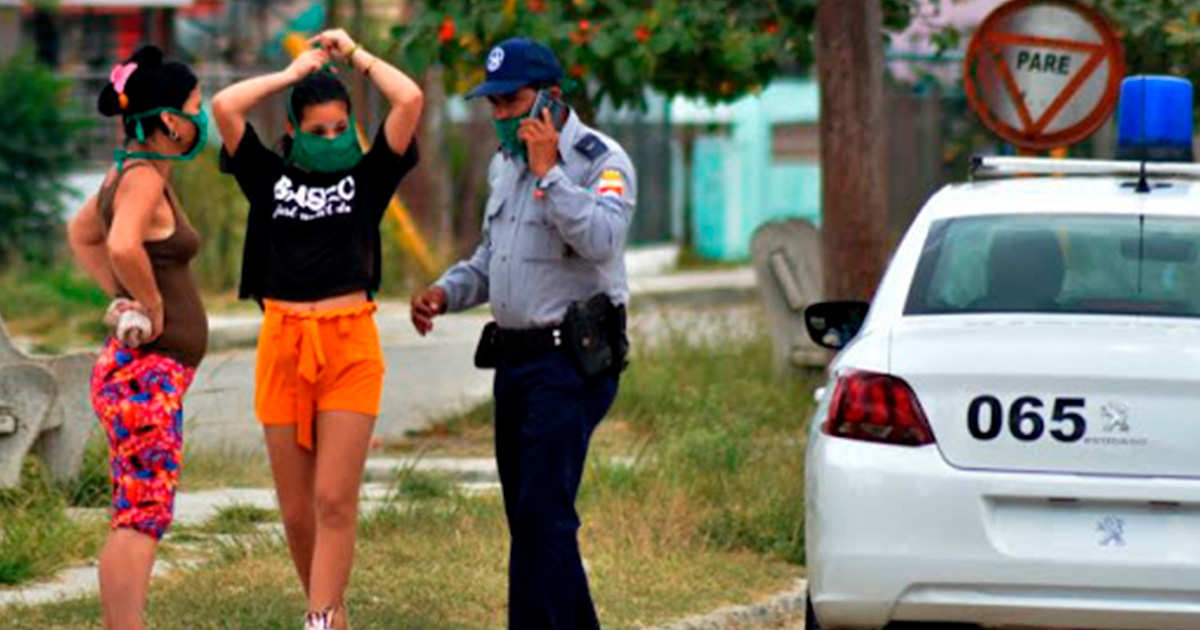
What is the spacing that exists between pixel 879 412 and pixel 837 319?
1.32m

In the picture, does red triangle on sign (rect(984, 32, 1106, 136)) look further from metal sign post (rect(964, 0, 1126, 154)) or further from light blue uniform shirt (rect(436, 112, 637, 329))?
light blue uniform shirt (rect(436, 112, 637, 329))

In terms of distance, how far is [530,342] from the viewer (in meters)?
8.21

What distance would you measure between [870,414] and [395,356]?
1180 cm

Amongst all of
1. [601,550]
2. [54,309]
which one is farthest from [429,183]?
[601,550]

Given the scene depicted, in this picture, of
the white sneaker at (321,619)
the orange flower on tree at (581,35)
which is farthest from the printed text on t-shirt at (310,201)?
the orange flower on tree at (581,35)

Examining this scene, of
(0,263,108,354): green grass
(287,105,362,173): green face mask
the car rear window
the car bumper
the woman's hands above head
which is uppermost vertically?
the woman's hands above head

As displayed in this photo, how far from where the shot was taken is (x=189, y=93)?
26.9 ft

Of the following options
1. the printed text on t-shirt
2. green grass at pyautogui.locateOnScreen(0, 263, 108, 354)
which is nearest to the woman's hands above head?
the printed text on t-shirt

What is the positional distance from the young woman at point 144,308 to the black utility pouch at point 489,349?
2.59ft

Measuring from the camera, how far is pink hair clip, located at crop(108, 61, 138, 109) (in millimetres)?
8148

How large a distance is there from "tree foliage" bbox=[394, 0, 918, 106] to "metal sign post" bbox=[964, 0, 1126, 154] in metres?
1.84

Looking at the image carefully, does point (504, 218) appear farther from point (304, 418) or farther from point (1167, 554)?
point (1167, 554)

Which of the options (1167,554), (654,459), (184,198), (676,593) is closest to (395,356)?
(184,198)

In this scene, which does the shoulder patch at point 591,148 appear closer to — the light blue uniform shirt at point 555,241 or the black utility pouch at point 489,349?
the light blue uniform shirt at point 555,241
